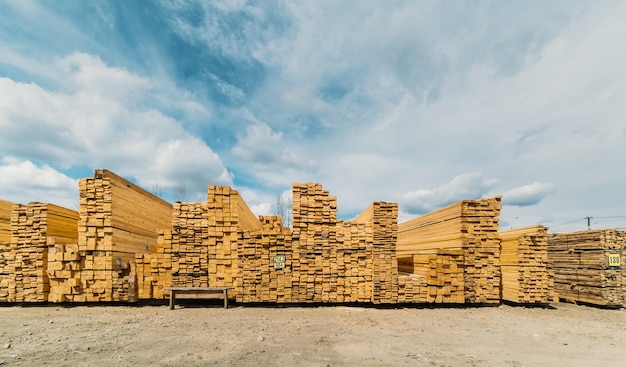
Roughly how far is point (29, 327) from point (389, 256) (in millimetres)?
10922

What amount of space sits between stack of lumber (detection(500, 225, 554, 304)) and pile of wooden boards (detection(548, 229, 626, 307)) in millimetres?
1757

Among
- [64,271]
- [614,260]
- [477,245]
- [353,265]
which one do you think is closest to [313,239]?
[353,265]

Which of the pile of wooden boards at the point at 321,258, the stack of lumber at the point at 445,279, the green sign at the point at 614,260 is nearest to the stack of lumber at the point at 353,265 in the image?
the pile of wooden boards at the point at 321,258

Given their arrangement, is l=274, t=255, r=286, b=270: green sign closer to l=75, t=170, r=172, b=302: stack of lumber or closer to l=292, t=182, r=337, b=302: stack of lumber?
l=292, t=182, r=337, b=302: stack of lumber

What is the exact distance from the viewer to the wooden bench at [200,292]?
32.0 feet

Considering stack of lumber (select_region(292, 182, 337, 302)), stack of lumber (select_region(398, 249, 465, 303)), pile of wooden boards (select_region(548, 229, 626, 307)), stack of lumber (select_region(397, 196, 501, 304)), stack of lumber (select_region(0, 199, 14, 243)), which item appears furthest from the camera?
stack of lumber (select_region(0, 199, 14, 243))

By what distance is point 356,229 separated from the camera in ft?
34.5

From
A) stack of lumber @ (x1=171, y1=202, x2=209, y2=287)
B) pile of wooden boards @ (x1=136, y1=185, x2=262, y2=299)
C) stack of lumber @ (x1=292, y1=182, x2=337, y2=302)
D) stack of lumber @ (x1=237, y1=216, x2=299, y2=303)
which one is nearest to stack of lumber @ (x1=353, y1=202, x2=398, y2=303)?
stack of lumber @ (x1=292, y1=182, x2=337, y2=302)

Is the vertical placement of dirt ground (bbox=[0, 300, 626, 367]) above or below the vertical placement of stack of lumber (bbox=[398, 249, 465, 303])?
below

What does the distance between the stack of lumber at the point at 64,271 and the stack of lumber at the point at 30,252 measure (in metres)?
0.36

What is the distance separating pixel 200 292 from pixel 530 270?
482 inches

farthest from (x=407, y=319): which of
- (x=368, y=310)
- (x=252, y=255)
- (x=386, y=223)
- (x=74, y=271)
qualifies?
(x=74, y=271)

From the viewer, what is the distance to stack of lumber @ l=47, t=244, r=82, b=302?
9953 mm

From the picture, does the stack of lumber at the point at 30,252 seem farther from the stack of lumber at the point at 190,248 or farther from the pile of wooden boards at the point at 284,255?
the stack of lumber at the point at 190,248
